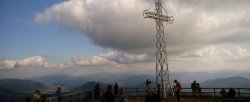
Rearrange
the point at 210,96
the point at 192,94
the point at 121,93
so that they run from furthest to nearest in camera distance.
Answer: the point at 192,94
the point at 210,96
the point at 121,93

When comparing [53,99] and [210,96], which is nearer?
[53,99]

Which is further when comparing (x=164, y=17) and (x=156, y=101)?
(x=164, y=17)

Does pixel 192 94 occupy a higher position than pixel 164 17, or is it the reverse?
pixel 164 17

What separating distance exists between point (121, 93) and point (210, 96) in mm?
19533

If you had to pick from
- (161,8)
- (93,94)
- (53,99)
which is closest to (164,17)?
(161,8)

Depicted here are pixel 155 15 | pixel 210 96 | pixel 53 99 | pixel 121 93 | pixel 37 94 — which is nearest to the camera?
pixel 121 93

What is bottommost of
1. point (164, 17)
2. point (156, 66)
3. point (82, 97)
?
point (82, 97)

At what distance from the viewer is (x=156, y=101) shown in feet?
34.9

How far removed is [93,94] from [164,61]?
854 centimetres

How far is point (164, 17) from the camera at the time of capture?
112ft

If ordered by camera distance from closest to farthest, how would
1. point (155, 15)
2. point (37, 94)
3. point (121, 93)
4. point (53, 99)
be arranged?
point (121, 93)
point (37, 94)
point (53, 99)
point (155, 15)

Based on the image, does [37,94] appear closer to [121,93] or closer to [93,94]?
[121,93]

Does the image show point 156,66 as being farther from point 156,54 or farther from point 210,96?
point 210,96

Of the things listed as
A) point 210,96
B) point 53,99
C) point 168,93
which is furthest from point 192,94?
point 53,99
